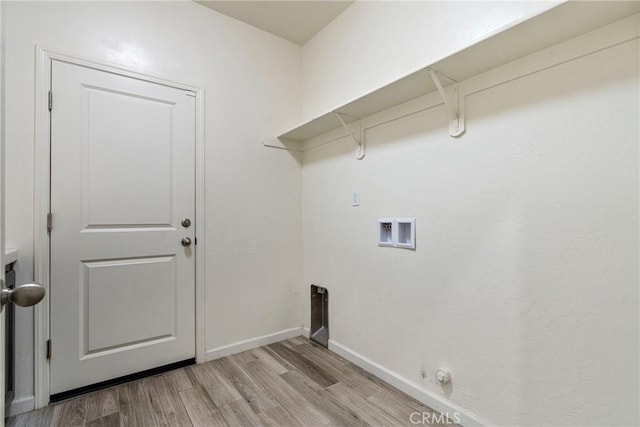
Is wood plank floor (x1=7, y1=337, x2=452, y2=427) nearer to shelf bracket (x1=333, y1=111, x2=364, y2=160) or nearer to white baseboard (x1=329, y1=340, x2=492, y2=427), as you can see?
white baseboard (x1=329, y1=340, x2=492, y2=427)

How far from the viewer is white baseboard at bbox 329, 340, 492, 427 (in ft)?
5.17

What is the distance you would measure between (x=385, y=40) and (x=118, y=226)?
2.11 meters

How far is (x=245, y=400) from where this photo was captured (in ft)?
5.99

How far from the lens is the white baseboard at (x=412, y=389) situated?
1575mm

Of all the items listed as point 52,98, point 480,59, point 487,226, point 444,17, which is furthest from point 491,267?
point 52,98

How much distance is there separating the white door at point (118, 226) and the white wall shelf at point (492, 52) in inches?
47.1

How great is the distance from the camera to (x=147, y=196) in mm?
2090

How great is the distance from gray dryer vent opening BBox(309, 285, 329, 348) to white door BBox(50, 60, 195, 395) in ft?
3.09

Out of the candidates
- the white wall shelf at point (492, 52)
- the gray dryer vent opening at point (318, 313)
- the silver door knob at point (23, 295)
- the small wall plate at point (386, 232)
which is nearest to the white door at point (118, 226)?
the gray dryer vent opening at point (318, 313)

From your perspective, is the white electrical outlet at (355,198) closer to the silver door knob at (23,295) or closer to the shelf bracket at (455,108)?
the shelf bracket at (455,108)

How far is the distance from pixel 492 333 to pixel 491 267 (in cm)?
32

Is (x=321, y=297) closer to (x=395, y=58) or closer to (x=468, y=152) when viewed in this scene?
(x=468, y=152)

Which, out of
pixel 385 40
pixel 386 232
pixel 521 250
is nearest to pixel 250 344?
pixel 386 232

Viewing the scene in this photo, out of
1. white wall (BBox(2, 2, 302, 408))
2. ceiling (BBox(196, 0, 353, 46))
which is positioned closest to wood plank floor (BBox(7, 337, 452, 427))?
white wall (BBox(2, 2, 302, 408))
